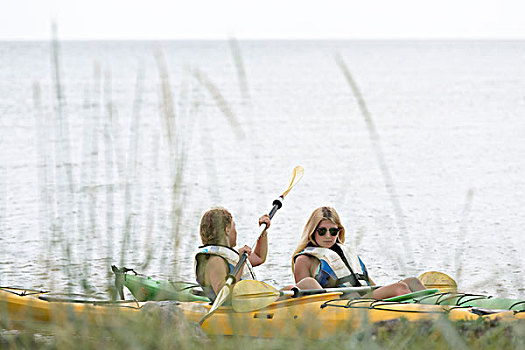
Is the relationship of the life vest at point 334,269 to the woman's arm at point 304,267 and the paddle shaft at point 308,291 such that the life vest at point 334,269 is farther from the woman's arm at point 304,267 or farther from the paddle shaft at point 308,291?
the paddle shaft at point 308,291

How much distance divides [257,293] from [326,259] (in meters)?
0.87

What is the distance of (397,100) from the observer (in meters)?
31.3

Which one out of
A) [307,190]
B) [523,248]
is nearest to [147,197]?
[307,190]

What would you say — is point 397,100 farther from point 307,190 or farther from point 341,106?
point 307,190

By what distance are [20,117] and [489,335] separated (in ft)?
68.9

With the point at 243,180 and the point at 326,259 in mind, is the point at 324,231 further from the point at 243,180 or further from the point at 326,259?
the point at 243,180

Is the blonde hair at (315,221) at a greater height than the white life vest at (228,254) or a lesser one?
greater

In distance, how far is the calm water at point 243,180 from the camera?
8.93 ft

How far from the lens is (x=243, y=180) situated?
13188mm

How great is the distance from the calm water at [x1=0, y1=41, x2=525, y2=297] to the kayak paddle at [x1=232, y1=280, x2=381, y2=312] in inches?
20.8

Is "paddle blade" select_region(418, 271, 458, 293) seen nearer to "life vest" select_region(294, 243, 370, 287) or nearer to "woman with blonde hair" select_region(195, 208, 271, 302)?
"life vest" select_region(294, 243, 370, 287)

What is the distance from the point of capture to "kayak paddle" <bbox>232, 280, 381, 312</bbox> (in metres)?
4.41

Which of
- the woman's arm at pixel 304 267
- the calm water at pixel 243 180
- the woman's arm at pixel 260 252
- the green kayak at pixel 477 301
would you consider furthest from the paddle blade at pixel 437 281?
the woman's arm at pixel 260 252

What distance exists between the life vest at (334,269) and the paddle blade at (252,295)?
0.68 meters
